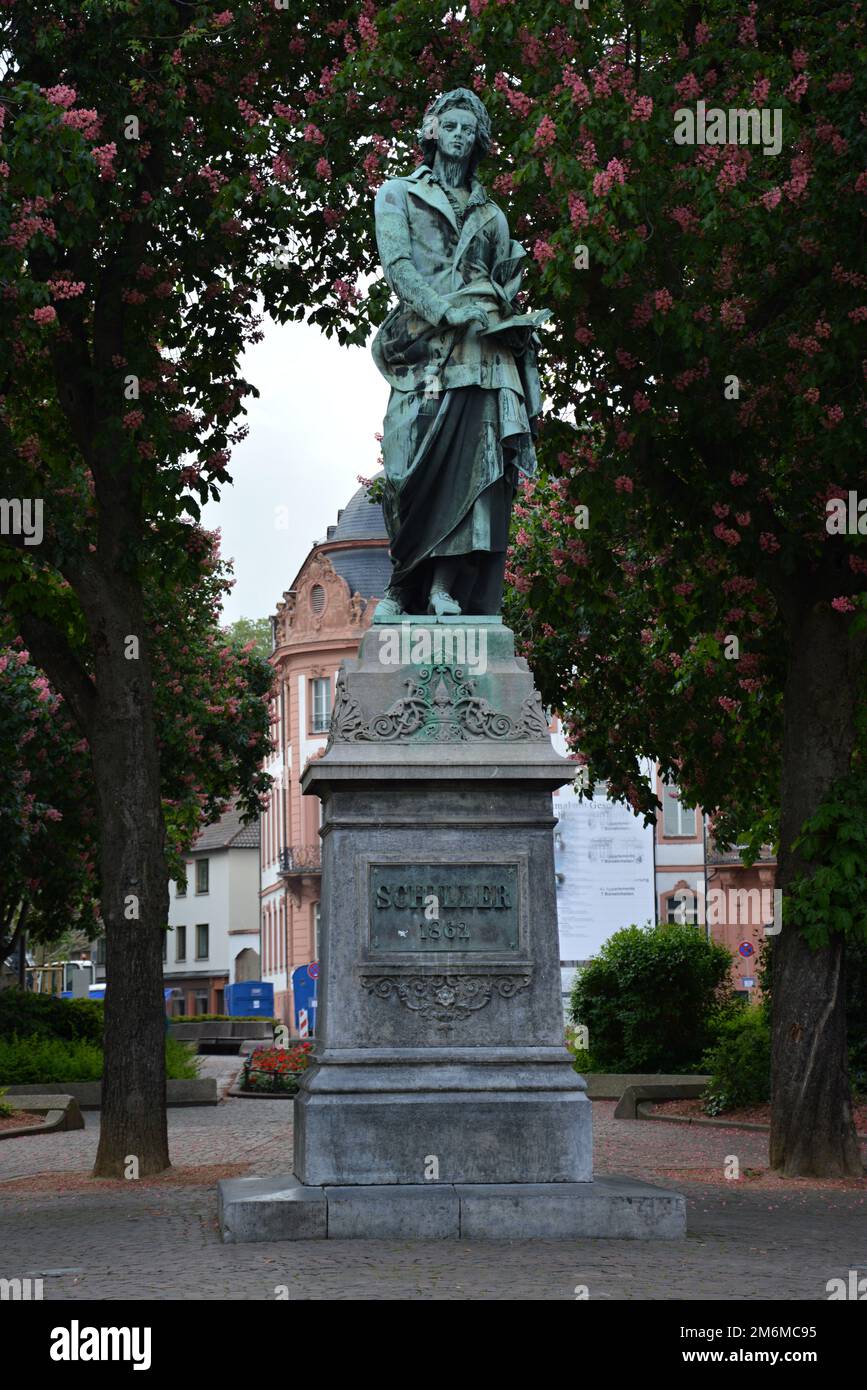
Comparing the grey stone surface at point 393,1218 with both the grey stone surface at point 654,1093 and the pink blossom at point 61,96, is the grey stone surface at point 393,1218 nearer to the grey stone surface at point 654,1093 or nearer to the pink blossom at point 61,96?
the pink blossom at point 61,96

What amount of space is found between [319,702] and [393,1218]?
202ft

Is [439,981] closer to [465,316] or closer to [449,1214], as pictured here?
[449,1214]

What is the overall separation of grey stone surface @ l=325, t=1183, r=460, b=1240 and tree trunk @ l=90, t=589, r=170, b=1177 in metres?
6.77

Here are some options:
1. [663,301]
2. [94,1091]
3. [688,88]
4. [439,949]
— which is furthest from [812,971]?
[94,1091]

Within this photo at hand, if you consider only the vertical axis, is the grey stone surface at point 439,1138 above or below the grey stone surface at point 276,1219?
above

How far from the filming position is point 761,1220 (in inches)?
415

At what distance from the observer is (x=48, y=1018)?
3130 centimetres

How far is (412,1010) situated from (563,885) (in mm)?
45179

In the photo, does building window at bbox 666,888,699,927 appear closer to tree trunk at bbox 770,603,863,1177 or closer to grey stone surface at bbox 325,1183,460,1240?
tree trunk at bbox 770,603,863,1177

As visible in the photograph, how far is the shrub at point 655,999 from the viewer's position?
2684 cm

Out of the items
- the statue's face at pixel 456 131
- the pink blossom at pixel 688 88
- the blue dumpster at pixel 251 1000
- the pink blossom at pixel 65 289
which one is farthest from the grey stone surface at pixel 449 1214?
the blue dumpster at pixel 251 1000

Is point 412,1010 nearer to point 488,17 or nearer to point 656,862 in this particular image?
point 488,17

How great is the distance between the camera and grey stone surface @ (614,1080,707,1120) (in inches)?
921

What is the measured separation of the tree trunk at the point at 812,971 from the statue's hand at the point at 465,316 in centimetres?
585
